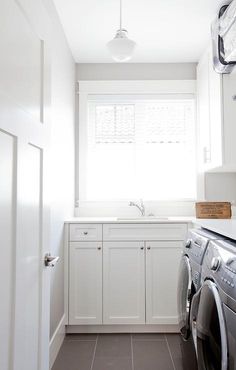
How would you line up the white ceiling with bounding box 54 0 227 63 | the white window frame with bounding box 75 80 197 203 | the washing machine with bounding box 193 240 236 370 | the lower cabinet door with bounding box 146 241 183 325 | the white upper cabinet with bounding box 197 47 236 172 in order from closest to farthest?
the washing machine with bounding box 193 240 236 370 → the white ceiling with bounding box 54 0 227 63 → the white upper cabinet with bounding box 197 47 236 172 → the lower cabinet door with bounding box 146 241 183 325 → the white window frame with bounding box 75 80 197 203

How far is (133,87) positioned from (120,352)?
2438mm

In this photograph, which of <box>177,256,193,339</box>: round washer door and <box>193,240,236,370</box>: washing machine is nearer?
<box>193,240,236,370</box>: washing machine

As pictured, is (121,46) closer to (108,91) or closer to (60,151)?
(60,151)

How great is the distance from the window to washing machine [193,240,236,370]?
5.61 feet

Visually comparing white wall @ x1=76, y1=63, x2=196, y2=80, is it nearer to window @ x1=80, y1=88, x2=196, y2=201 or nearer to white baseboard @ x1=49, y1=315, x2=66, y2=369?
window @ x1=80, y1=88, x2=196, y2=201

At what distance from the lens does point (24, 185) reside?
105cm

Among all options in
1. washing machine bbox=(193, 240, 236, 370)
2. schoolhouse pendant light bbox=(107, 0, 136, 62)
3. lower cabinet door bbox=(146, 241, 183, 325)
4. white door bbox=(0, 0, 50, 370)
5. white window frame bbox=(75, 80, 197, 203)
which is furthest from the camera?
white window frame bbox=(75, 80, 197, 203)

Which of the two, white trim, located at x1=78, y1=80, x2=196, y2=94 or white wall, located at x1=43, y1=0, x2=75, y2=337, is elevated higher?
white trim, located at x1=78, y1=80, x2=196, y2=94

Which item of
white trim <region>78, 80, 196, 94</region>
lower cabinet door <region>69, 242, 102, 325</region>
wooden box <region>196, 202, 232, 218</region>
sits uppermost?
white trim <region>78, 80, 196, 94</region>

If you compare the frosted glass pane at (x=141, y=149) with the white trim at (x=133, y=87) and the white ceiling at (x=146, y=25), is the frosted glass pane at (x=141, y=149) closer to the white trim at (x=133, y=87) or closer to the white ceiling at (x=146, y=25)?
the white trim at (x=133, y=87)

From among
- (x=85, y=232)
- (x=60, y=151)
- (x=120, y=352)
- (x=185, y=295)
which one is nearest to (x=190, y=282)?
(x=185, y=295)

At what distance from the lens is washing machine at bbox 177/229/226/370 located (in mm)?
1513

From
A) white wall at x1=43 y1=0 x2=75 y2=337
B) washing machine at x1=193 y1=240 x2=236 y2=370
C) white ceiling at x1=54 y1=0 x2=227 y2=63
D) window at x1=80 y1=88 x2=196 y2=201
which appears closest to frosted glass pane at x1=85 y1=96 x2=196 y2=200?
window at x1=80 y1=88 x2=196 y2=201

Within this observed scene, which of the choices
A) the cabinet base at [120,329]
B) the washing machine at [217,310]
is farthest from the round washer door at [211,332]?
the cabinet base at [120,329]
